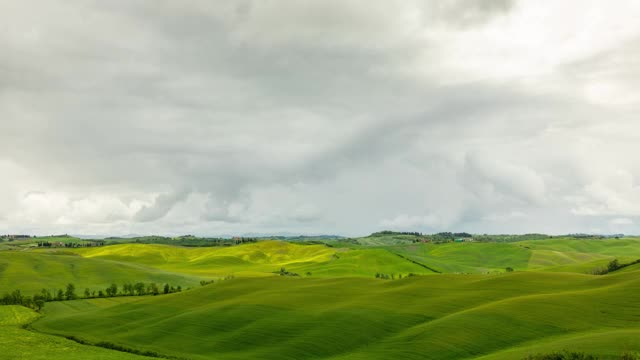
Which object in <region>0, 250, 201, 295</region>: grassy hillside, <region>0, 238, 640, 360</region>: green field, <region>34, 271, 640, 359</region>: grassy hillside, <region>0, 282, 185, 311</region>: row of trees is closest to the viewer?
<region>34, 271, 640, 359</region>: grassy hillside

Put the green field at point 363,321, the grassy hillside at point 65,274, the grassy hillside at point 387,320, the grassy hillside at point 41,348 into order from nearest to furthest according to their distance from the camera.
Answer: the grassy hillside at point 387,320 → the green field at point 363,321 → the grassy hillside at point 41,348 → the grassy hillside at point 65,274

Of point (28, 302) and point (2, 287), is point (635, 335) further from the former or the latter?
point (2, 287)

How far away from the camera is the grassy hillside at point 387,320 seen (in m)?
57.7

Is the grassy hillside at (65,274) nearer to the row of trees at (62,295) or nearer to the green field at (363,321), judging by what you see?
the row of trees at (62,295)

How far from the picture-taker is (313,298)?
91.8m

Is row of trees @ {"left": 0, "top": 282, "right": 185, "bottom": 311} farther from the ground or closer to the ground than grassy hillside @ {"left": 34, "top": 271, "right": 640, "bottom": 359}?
closer to the ground

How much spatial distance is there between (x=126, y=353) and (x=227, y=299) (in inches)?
1368

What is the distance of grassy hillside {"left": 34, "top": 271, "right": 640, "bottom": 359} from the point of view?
189 feet

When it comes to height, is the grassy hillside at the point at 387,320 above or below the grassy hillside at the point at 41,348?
above

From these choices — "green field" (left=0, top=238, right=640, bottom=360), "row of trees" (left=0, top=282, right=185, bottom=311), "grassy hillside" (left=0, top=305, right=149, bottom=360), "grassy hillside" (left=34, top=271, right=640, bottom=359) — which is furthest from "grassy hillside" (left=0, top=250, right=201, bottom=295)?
"grassy hillside" (left=0, top=305, right=149, bottom=360)

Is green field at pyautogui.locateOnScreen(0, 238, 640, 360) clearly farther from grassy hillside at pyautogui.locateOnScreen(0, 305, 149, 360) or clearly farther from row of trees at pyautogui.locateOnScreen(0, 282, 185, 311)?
row of trees at pyautogui.locateOnScreen(0, 282, 185, 311)

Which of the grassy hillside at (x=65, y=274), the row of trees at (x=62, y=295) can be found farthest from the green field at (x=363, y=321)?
the grassy hillside at (x=65, y=274)

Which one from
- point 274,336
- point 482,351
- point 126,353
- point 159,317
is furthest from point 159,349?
point 482,351

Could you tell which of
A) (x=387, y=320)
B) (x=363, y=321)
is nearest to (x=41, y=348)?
(x=363, y=321)
